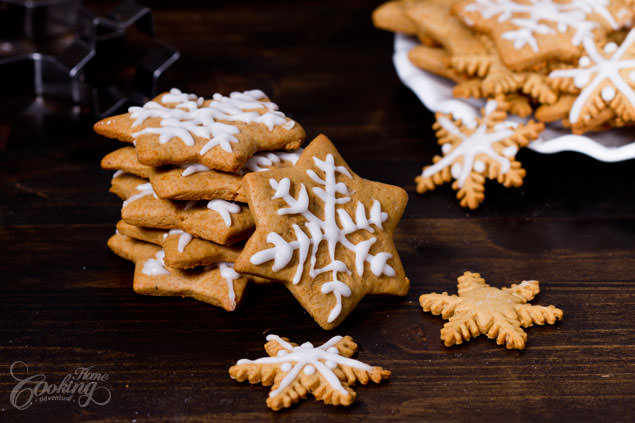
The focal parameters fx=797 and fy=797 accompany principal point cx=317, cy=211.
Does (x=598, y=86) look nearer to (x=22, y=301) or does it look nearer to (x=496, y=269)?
(x=496, y=269)

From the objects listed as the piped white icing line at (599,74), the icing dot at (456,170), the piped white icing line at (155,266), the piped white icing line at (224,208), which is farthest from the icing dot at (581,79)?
the piped white icing line at (155,266)

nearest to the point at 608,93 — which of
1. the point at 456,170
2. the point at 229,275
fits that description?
the point at 456,170

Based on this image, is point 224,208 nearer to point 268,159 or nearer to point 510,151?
point 268,159

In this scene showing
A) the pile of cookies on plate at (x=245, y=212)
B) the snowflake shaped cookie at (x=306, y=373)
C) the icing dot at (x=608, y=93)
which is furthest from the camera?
the icing dot at (x=608, y=93)

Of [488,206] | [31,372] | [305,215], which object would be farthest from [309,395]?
[488,206]

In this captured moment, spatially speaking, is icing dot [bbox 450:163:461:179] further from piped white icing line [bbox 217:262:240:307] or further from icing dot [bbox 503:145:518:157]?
piped white icing line [bbox 217:262:240:307]

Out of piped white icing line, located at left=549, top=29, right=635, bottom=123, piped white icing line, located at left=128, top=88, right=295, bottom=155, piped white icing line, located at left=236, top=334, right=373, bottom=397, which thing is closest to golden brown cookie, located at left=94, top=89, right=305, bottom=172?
piped white icing line, located at left=128, top=88, right=295, bottom=155

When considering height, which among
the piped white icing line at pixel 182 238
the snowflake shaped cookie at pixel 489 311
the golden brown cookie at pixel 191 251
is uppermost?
the piped white icing line at pixel 182 238

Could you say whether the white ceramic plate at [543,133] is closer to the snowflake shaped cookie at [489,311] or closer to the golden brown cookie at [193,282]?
the snowflake shaped cookie at [489,311]

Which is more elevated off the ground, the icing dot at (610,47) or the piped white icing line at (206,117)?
the icing dot at (610,47)
